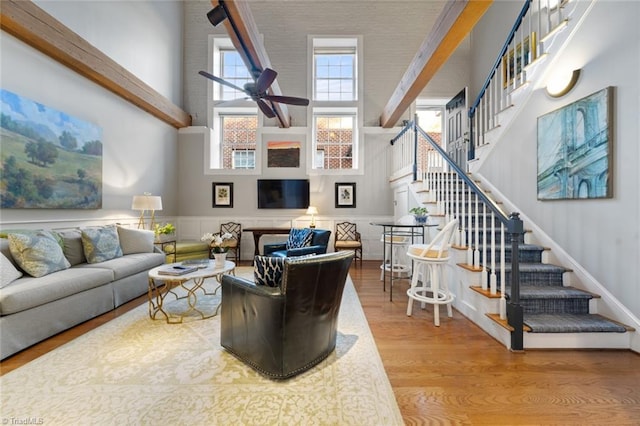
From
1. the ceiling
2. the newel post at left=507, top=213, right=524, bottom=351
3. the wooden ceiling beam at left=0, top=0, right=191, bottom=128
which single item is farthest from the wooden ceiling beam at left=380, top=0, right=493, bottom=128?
the wooden ceiling beam at left=0, top=0, right=191, bottom=128

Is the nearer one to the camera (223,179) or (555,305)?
(555,305)

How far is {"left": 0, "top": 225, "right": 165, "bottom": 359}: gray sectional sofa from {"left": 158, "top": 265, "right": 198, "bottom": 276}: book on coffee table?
2.45 ft

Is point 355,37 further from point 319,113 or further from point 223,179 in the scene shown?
point 223,179

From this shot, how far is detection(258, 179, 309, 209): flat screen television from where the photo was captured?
19.5ft

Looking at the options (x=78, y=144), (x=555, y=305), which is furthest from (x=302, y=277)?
(x=78, y=144)

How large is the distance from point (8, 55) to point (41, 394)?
3384 millimetres

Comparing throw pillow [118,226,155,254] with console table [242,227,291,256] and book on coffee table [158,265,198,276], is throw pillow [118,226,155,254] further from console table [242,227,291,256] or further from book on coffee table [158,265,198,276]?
console table [242,227,291,256]

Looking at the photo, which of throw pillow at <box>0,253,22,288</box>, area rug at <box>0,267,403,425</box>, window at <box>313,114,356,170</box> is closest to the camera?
area rug at <box>0,267,403,425</box>

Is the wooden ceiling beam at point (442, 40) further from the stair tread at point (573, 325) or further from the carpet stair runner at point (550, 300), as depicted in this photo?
the stair tread at point (573, 325)

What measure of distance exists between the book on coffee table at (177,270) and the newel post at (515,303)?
3091 mm

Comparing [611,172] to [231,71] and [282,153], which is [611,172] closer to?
[282,153]

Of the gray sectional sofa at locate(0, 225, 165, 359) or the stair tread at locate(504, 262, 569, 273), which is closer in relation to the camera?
the gray sectional sofa at locate(0, 225, 165, 359)

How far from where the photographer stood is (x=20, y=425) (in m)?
1.39

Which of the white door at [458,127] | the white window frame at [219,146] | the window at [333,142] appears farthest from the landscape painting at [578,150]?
the white window frame at [219,146]
